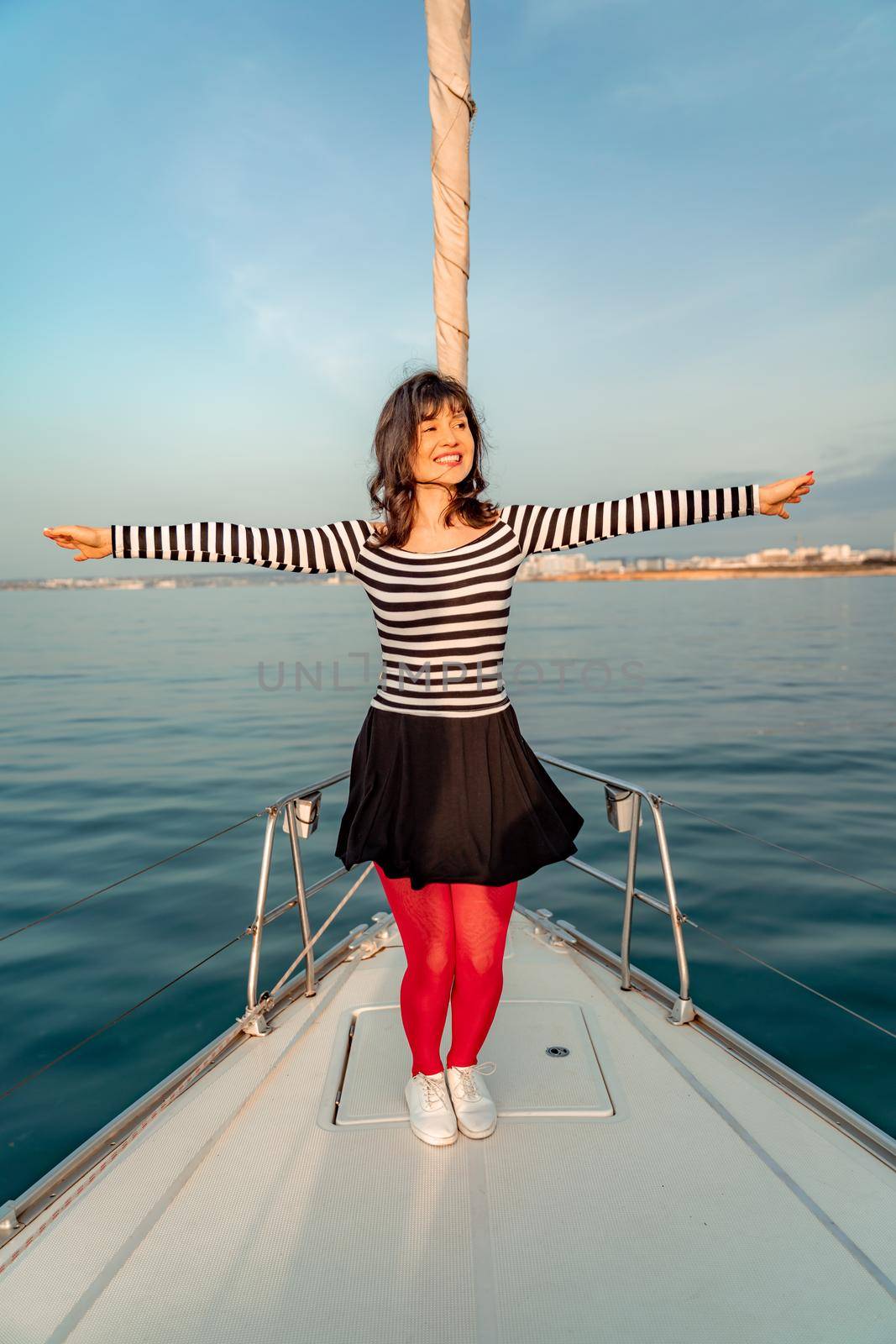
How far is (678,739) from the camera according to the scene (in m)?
9.50

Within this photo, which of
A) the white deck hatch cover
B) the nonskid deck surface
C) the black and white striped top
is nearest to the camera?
the nonskid deck surface

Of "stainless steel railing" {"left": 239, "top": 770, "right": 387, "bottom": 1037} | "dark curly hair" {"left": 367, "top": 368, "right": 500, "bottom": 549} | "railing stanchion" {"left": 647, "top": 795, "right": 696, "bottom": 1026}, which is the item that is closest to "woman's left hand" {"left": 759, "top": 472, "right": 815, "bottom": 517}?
"dark curly hair" {"left": 367, "top": 368, "right": 500, "bottom": 549}

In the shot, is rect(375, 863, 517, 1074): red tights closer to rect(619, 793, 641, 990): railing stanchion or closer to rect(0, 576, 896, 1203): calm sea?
rect(0, 576, 896, 1203): calm sea

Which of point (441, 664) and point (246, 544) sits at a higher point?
point (246, 544)

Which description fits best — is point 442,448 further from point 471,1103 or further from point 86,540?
point 471,1103

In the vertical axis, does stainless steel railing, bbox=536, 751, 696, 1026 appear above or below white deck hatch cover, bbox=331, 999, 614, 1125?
above

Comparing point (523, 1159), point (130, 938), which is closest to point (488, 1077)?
point (523, 1159)

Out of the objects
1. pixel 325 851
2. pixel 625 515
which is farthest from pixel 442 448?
pixel 325 851

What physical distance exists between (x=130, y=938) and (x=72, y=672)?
1324 cm

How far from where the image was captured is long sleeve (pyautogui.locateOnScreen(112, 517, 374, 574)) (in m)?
1.87

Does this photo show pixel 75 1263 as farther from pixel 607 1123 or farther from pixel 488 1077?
pixel 607 1123

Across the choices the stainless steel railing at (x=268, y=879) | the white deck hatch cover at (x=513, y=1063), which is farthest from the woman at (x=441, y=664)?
the stainless steel railing at (x=268, y=879)

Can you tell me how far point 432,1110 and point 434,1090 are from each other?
0.04 metres

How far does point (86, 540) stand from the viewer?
188 cm
